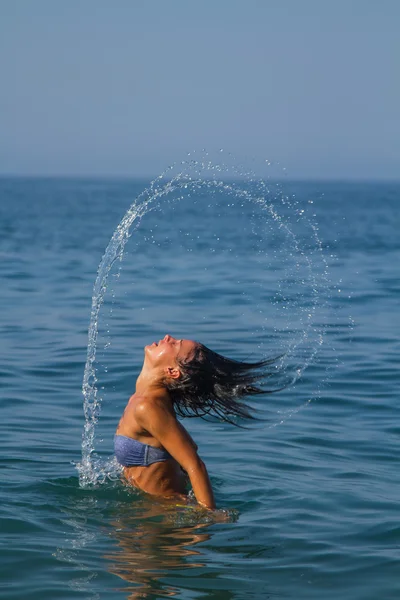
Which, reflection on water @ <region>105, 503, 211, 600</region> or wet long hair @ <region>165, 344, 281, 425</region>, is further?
wet long hair @ <region>165, 344, 281, 425</region>

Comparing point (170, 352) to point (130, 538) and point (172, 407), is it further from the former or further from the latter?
point (130, 538)

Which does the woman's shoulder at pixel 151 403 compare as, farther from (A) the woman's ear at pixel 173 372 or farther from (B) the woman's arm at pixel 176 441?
(A) the woman's ear at pixel 173 372

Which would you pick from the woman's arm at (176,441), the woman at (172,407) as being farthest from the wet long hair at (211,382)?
the woman's arm at (176,441)

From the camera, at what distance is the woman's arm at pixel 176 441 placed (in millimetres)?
7059

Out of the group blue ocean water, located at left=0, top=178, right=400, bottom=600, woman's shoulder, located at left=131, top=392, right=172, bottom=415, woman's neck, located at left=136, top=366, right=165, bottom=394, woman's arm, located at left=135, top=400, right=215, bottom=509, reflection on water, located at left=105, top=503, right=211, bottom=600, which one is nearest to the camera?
reflection on water, located at left=105, top=503, right=211, bottom=600

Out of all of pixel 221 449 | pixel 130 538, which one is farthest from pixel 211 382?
pixel 221 449

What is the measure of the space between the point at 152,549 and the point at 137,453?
86cm

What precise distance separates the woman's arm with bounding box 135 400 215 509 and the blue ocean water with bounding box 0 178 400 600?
0.21 metres

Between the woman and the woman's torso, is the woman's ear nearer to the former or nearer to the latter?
the woman

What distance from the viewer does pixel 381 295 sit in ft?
67.6

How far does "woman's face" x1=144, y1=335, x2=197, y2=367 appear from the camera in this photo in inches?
285

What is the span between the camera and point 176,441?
7.11 metres

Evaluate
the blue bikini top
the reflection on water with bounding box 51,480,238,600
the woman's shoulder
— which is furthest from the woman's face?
the reflection on water with bounding box 51,480,238,600

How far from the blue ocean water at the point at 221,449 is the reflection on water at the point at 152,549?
14 millimetres
